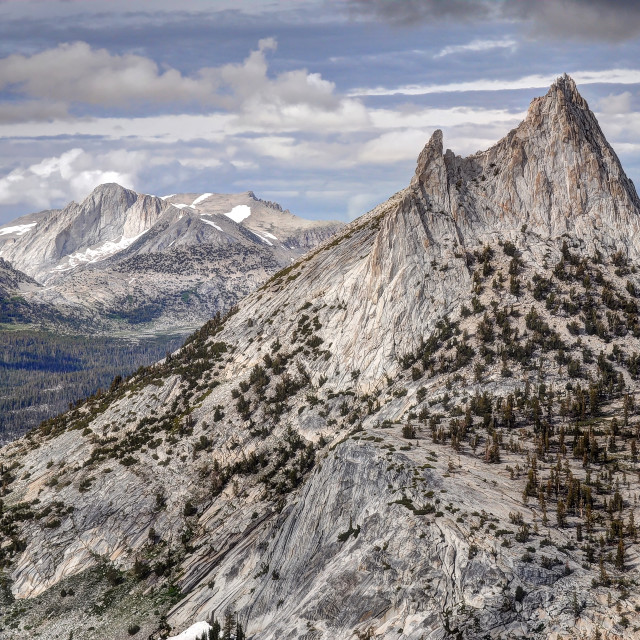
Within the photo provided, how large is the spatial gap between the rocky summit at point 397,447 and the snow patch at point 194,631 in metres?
0.35

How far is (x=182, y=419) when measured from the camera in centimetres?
10588

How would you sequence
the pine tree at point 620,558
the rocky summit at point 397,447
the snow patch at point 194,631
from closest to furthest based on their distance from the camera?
1. the pine tree at point 620,558
2. the rocky summit at point 397,447
3. the snow patch at point 194,631

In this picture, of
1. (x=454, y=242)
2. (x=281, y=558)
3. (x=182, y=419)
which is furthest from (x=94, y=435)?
(x=454, y=242)

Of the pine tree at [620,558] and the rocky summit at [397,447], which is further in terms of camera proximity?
the rocky summit at [397,447]

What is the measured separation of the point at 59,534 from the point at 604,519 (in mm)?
75875

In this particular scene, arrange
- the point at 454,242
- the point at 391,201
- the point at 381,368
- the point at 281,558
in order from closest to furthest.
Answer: the point at 281,558 → the point at 381,368 → the point at 454,242 → the point at 391,201

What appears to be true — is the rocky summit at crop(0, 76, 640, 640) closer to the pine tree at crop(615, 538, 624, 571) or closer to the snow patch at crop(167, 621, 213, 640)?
the pine tree at crop(615, 538, 624, 571)

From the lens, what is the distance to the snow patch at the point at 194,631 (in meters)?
59.1

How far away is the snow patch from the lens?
59.1 meters

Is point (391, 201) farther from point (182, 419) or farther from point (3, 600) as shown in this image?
point (3, 600)

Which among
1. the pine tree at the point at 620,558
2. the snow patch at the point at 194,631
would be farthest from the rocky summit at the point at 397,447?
the snow patch at the point at 194,631

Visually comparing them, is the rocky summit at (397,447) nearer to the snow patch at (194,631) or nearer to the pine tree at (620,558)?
the pine tree at (620,558)

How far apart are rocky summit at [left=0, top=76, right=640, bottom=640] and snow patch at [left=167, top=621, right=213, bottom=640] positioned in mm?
354

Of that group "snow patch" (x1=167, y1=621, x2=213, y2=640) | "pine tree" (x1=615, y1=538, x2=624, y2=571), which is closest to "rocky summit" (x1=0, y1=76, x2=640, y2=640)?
"pine tree" (x1=615, y1=538, x2=624, y2=571)
